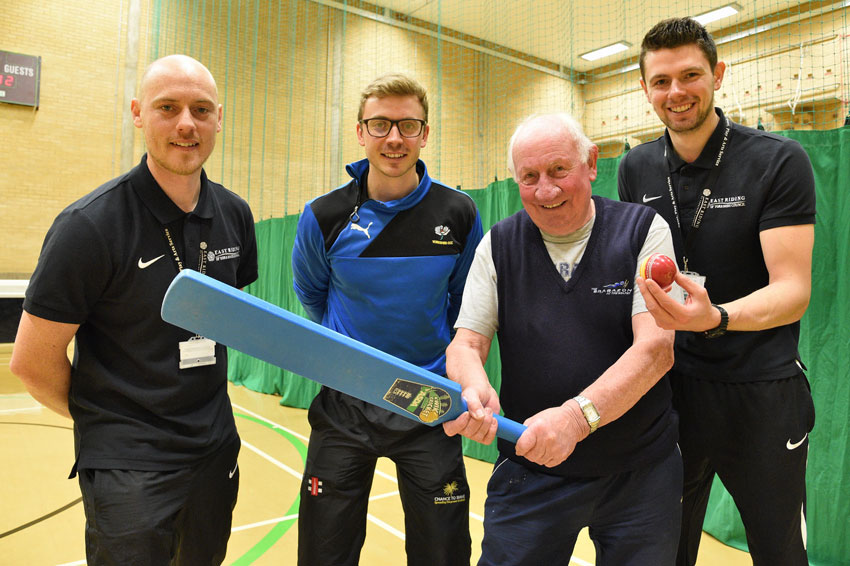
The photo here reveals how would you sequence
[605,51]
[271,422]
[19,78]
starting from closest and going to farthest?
1. [271,422]
2. [19,78]
3. [605,51]

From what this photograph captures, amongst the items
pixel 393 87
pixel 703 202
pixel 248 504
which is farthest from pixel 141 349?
pixel 248 504

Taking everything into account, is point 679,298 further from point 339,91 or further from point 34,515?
point 339,91

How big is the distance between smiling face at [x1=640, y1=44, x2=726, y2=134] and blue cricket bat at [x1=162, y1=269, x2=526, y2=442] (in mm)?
1099

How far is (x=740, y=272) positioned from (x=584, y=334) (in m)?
0.59

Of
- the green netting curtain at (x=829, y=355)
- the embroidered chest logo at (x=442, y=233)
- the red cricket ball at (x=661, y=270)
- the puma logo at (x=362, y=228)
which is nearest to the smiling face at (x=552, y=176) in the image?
the red cricket ball at (x=661, y=270)

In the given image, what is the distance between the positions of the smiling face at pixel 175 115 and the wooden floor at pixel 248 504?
2.50 metres

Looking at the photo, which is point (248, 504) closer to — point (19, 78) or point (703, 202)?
point (703, 202)

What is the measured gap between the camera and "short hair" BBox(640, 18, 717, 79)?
172 cm

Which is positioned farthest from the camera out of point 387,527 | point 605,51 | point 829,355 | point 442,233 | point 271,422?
point 605,51

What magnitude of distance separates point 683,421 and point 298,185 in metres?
9.44

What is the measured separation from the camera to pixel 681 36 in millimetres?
1721

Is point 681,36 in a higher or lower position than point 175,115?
higher

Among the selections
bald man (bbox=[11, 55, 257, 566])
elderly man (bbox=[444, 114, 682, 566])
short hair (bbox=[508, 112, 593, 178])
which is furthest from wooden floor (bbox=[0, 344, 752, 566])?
short hair (bbox=[508, 112, 593, 178])

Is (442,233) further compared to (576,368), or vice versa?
(442,233)
